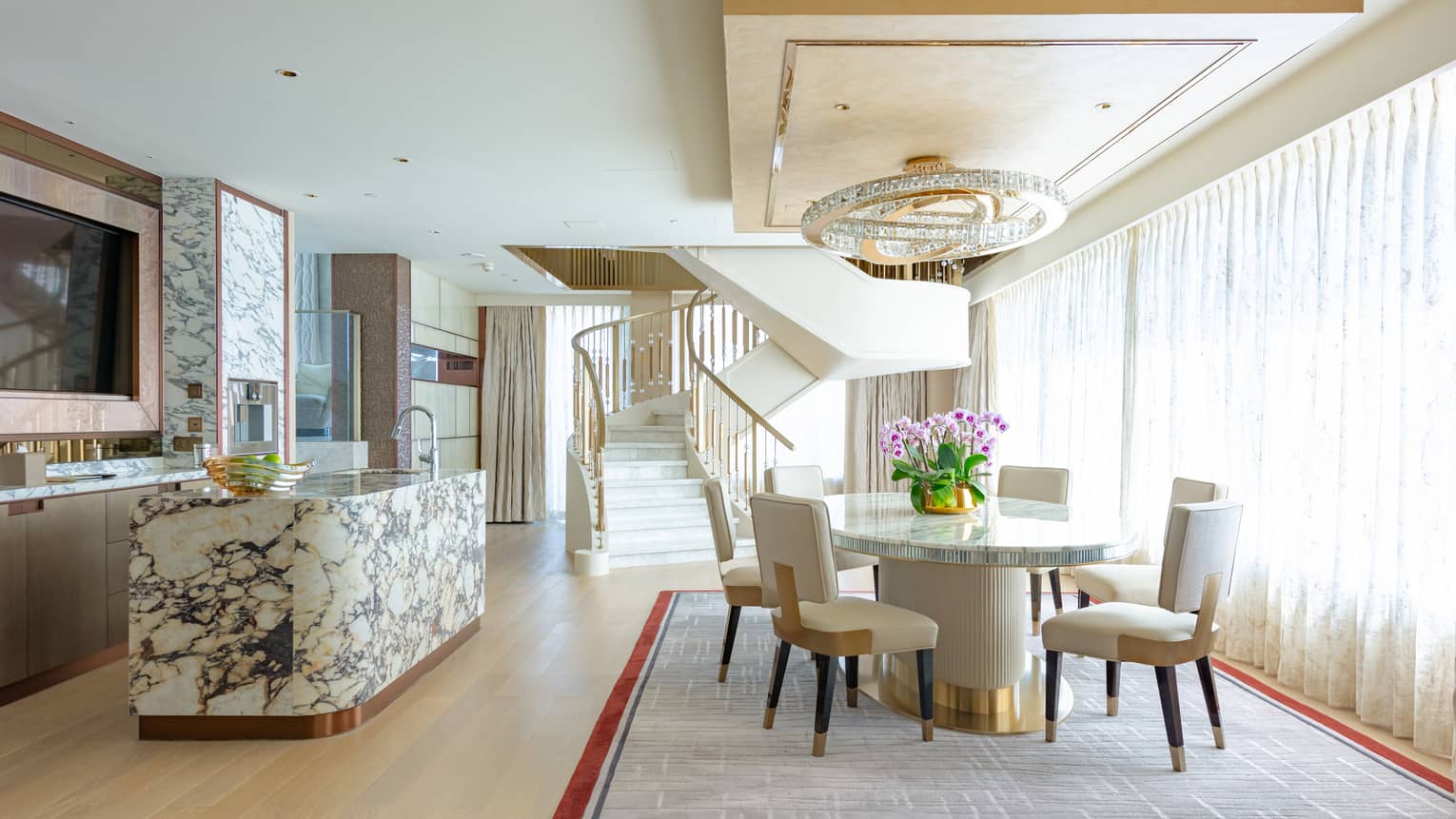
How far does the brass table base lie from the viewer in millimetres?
2912

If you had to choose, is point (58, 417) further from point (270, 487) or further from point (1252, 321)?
point (1252, 321)

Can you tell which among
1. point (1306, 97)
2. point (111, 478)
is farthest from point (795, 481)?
point (111, 478)

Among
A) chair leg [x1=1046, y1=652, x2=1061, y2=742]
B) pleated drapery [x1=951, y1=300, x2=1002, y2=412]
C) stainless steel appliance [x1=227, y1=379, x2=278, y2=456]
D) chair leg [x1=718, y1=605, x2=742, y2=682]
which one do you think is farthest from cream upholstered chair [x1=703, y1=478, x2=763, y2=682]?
pleated drapery [x1=951, y1=300, x2=1002, y2=412]

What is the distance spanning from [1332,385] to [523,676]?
3665 mm

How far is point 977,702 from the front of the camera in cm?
305

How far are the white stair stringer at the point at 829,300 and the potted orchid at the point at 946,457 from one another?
9.88ft

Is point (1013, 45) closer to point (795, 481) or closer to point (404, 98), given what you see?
point (795, 481)

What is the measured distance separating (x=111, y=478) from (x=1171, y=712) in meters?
4.76

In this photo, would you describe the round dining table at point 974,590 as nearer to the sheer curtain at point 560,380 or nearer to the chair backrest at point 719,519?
the chair backrest at point 719,519

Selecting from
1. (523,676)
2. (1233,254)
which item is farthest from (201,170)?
(1233,254)

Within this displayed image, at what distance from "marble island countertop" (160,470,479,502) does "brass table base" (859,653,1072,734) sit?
220 centimetres

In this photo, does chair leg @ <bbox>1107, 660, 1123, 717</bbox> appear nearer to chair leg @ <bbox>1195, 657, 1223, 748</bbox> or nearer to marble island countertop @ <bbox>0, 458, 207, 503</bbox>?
chair leg @ <bbox>1195, 657, 1223, 748</bbox>

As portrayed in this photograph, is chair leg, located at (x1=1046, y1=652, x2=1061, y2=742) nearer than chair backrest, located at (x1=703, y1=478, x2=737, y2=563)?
Yes

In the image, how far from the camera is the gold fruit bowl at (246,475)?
2.90 metres
